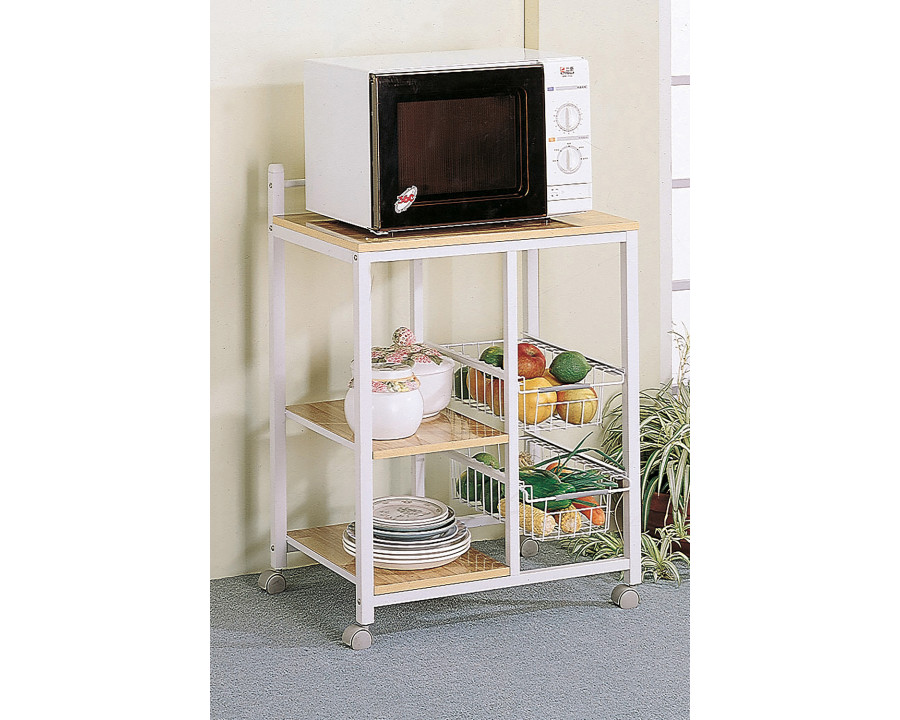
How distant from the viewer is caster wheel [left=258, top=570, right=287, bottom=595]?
289 centimetres

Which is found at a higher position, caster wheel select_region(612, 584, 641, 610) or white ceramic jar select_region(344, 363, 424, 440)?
white ceramic jar select_region(344, 363, 424, 440)

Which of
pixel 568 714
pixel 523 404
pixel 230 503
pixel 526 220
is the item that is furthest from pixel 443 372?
pixel 568 714

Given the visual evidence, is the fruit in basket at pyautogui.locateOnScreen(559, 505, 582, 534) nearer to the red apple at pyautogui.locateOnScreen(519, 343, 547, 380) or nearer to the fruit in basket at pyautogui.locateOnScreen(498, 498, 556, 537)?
the fruit in basket at pyautogui.locateOnScreen(498, 498, 556, 537)

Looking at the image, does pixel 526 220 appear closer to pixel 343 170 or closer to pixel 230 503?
pixel 343 170

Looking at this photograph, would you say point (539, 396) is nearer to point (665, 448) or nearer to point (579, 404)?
point (579, 404)

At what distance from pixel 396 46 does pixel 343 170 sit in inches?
19.0

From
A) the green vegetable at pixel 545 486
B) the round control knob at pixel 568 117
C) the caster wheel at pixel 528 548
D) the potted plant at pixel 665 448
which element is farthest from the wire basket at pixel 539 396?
the round control knob at pixel 568 117

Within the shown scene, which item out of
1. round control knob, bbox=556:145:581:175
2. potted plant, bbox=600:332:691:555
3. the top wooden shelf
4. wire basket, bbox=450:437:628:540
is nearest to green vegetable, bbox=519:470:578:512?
wire basket, bbox=450:437:628:540

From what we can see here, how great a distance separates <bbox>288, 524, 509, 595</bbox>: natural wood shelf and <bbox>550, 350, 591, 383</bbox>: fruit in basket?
17.1 inches

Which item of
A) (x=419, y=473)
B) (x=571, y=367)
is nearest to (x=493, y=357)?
(x=571, y=367)

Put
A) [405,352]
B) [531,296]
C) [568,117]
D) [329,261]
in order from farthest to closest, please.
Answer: [531,296]
[329,261]
[405,352]
[568,117]

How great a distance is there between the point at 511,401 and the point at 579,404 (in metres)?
0.24

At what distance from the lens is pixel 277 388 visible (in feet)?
9.48

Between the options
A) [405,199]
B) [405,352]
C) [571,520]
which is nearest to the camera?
[405,199]
